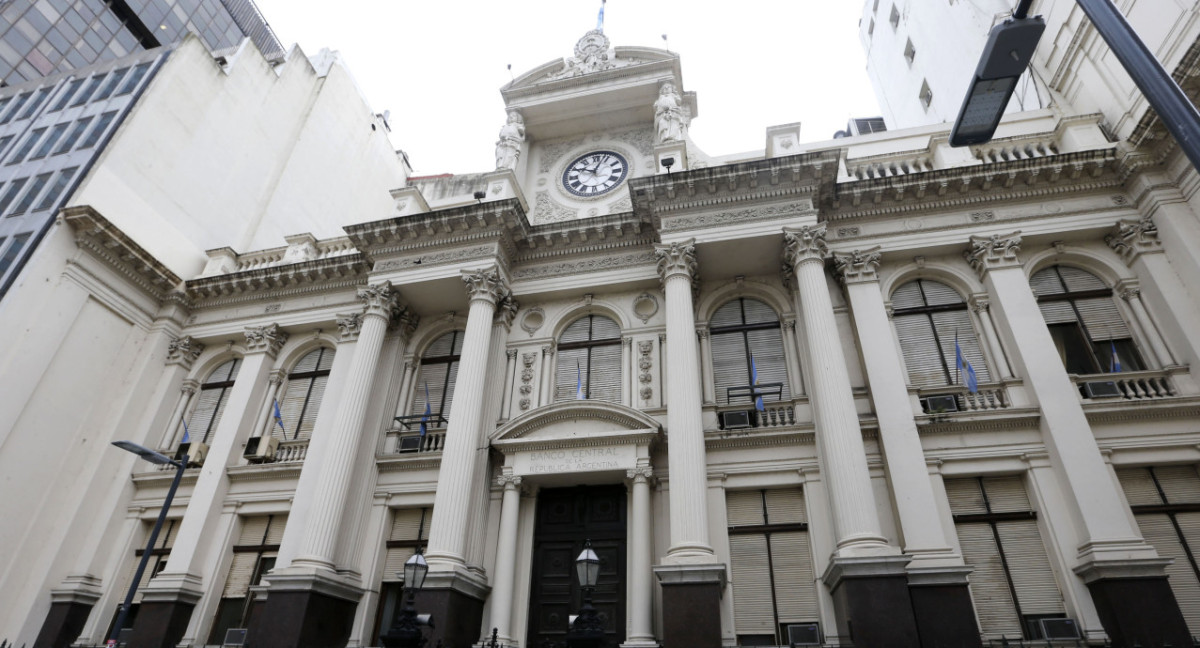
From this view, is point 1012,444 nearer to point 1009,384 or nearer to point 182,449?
point 1009,384

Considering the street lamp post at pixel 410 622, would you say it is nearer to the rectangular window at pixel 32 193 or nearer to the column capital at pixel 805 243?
the column capital at pixel 805 243

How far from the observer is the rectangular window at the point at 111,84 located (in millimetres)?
19717

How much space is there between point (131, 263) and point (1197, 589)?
24.1m

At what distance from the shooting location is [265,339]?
57.4 ft

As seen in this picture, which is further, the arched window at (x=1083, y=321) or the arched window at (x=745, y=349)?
the arched window at (x=745, y=349)

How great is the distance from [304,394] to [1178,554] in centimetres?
1868

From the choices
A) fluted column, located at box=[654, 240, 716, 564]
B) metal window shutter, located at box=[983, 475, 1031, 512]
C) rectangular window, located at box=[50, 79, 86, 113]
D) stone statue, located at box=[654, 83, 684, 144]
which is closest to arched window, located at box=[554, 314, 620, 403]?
fluted column, located at box=[654, 240, 716, 564]

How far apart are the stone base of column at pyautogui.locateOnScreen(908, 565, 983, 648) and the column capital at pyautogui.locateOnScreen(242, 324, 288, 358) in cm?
1594

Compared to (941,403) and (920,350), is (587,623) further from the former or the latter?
(920,350)

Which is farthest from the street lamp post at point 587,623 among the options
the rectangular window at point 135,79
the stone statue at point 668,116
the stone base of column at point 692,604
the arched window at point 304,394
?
the rectangular window at point 135,79

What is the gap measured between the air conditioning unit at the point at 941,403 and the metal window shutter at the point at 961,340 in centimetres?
51

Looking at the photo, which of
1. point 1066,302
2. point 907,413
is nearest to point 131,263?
point 907,413

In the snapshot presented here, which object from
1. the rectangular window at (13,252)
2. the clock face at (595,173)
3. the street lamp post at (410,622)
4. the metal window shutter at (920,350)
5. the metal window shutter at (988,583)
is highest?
the clock face at (595,173)

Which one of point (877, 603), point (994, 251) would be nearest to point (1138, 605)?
point (877, 603)
